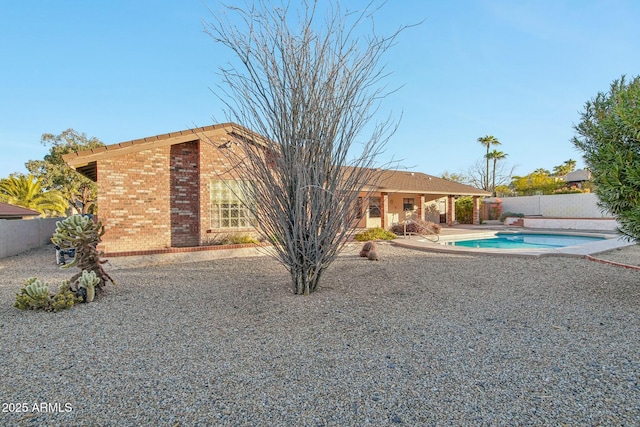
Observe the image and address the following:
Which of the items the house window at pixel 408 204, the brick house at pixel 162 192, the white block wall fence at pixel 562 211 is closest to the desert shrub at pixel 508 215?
the white block wall fence at pixel 562 211

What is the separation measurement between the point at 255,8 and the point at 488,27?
7919mm

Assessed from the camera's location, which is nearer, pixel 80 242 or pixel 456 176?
pixel 80 242

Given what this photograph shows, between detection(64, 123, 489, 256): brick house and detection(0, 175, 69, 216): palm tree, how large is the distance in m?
13.9

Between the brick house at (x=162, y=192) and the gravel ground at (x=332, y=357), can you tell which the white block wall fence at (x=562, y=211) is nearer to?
the gravel ground at (x=332, y=357)

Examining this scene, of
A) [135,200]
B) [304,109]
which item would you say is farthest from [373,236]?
[304,109]

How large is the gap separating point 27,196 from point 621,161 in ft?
93.7

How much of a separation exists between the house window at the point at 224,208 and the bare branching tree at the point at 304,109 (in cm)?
599

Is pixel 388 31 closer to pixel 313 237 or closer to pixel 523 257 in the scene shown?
pixel 313 237

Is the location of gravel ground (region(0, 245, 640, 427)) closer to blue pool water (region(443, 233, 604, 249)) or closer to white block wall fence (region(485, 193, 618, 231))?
blue pool water (region(443, 233, 604, 249))

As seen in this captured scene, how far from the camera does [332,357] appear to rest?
319cm

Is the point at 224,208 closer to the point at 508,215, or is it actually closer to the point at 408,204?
the point at 408,204

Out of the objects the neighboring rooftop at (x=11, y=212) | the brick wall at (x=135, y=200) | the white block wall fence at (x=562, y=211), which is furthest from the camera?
the white block wall fence at (x=562, y=211)

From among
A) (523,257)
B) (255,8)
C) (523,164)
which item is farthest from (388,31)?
(523,164)

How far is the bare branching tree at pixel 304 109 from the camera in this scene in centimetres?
498
